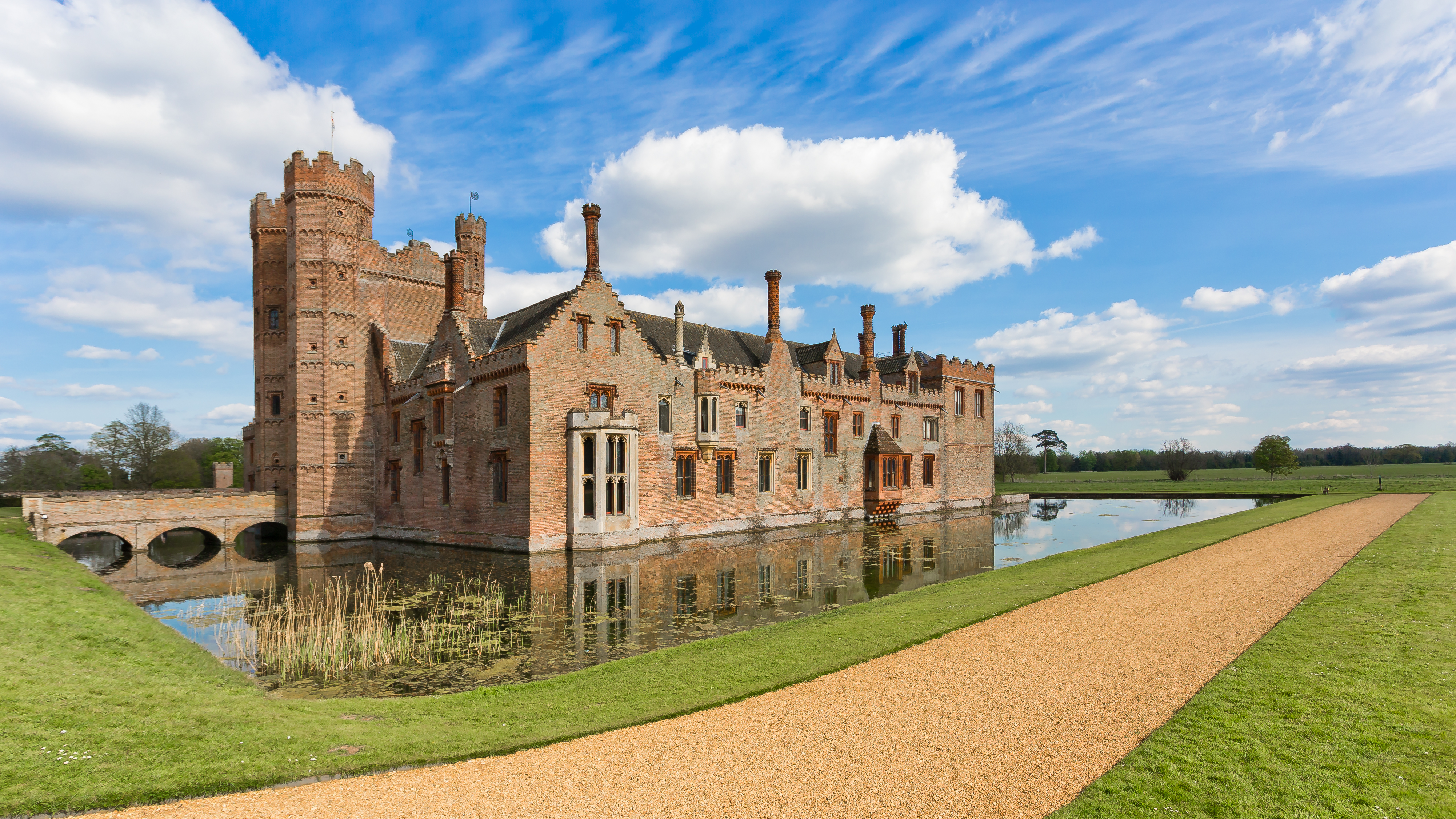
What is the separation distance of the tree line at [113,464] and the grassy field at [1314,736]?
7270cm

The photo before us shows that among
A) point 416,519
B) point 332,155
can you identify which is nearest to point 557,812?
point 416,519

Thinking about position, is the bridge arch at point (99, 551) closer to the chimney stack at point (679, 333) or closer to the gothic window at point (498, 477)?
the gothic window at point (498, 477)

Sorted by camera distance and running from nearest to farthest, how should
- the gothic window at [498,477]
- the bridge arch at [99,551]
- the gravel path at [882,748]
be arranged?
the gravel path at [882,748] → the bridge arch at [99,551] → the gothic window at [498,477]

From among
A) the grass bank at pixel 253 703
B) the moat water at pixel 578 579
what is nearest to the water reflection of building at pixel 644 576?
the moat water at pixel 578 579

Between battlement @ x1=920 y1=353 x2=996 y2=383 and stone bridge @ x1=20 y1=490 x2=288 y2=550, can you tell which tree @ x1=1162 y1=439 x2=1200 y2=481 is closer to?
battlement @ x1=920 y1=353 x2=996 y2=383

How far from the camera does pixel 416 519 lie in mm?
34250

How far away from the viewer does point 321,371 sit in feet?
121

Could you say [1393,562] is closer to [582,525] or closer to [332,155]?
[582,525]

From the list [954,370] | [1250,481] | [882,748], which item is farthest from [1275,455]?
[882,748]

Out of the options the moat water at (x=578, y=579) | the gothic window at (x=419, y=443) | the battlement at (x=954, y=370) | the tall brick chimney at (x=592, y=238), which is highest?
the tall brick chimney at (x=592, y=238)

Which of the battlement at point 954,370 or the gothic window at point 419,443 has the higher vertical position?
the battlement at point 954,370

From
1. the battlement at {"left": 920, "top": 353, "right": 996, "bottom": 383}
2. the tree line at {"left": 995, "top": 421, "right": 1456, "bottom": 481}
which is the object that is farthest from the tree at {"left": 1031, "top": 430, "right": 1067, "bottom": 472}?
the battlement at {"left": 920, "top": 353, "right": 996, "bottom": 383}

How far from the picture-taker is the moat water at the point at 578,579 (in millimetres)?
12531

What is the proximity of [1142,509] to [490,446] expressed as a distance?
44078 millimetres
